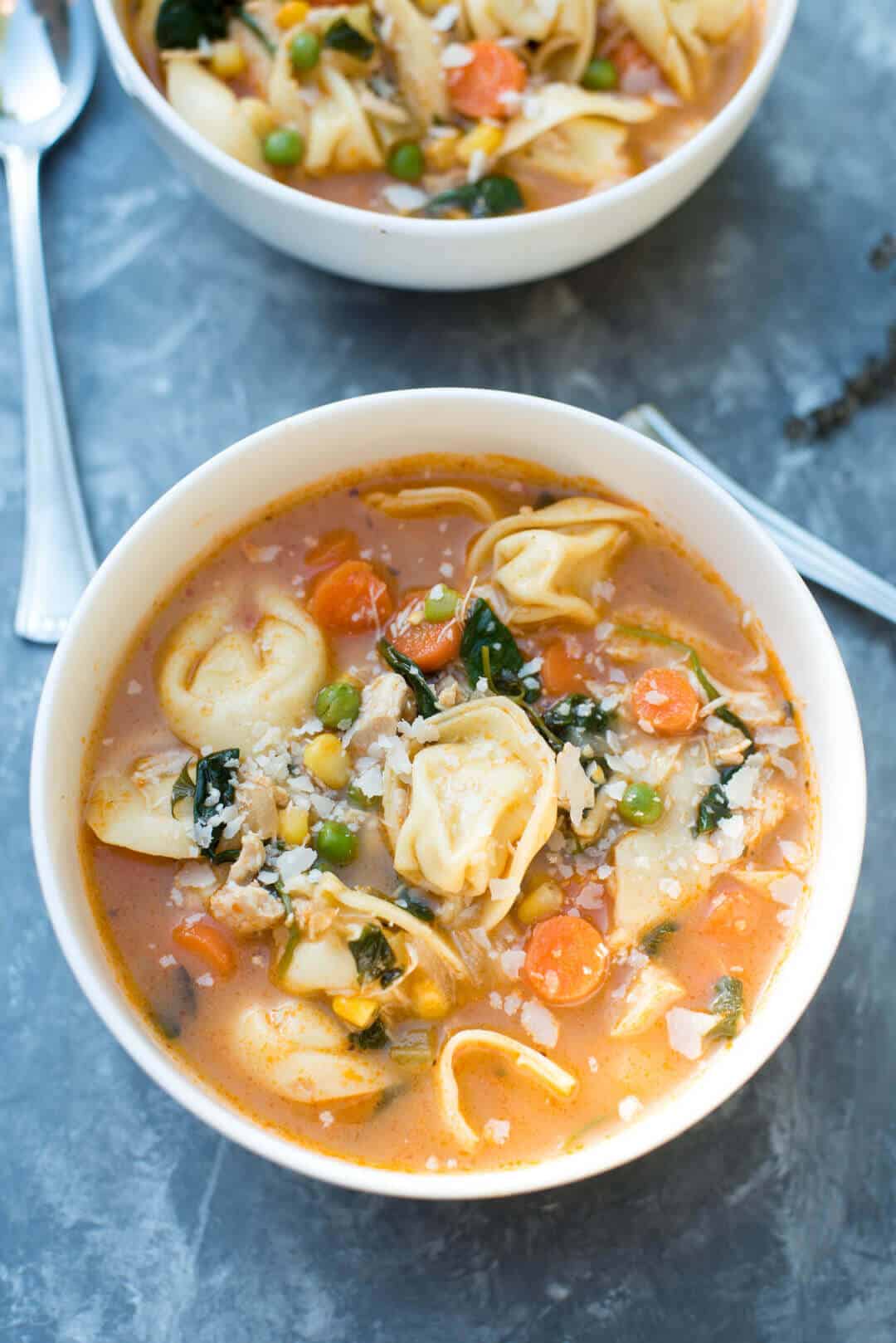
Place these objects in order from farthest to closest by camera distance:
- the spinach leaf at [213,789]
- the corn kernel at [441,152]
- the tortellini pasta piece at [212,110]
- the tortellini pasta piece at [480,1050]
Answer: the corn kernel at [441,152] < the tortellini pasta piece at [212,110] < the spinach leaf at [213,789] < the tortellini pasta piece at [480,1050]

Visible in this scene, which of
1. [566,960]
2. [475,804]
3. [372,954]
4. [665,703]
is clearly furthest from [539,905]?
[665,703]

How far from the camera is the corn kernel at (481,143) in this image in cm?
430

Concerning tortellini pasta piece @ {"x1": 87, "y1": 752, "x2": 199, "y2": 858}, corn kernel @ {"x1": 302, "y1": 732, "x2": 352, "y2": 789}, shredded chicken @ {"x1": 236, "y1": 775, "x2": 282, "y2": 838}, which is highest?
corn kernel @ {"x1": 302, "y1": 732, "x2": 352, "y2": 789}

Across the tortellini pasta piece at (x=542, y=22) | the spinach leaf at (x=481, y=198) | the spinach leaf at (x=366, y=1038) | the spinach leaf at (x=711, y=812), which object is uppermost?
the tortellini pasta piece at (x=542, y=22)

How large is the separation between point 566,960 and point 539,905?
0.15 metres

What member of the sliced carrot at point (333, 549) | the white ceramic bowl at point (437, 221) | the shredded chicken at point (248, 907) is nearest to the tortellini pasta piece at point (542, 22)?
the white ceramic bowl at point (437, 221)

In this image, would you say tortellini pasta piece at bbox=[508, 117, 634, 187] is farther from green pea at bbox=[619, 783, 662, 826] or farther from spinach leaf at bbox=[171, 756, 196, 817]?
spinach leaf at bbox=[171, 756, 196, 817]

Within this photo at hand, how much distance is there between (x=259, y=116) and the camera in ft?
14.2

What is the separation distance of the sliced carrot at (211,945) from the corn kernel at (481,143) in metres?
2.41

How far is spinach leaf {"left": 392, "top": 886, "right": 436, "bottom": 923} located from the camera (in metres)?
3.46

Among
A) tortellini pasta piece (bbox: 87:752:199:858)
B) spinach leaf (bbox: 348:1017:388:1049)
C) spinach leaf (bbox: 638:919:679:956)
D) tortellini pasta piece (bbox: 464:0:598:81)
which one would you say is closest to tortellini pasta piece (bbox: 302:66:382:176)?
tortellini pasta piece (bbox: 464:0:598:81)

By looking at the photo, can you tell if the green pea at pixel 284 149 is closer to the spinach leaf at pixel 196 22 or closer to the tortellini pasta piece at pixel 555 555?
the spinach leaf at pixel 196 22

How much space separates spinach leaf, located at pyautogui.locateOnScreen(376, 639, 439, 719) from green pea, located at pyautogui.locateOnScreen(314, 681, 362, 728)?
5.1 inches

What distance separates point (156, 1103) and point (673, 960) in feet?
4.79
